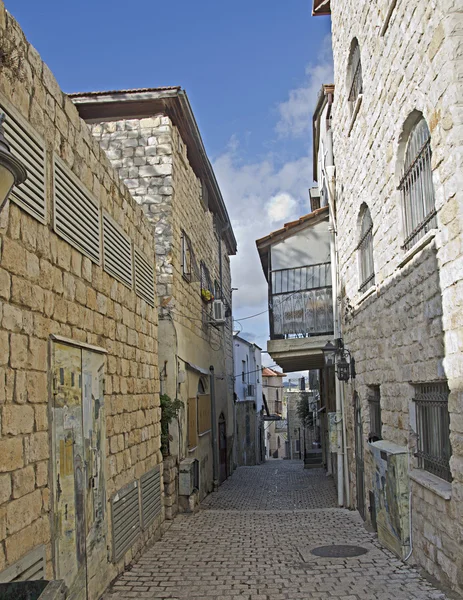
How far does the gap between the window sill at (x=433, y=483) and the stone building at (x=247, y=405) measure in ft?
49.5

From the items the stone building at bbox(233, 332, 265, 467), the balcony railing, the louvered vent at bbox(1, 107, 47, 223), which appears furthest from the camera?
the stone building at bbox(233, 332, 265, 467)

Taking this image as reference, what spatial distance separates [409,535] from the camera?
20.5 ft

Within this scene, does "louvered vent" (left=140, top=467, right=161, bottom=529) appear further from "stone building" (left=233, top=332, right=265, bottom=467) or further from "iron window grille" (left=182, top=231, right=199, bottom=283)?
"stone building" (left=233, top=332, right=265, bottom=467)

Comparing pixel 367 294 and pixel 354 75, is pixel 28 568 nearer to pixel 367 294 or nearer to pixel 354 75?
pixel 367 294

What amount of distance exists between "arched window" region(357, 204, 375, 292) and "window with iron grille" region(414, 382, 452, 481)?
2.81m

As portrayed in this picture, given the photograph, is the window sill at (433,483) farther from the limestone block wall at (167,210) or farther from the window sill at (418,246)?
the limestone block wall at (167,210)

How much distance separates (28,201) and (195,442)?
8.45m

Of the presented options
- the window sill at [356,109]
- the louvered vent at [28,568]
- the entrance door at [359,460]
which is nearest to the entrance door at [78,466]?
the louvered vent at [28,568]

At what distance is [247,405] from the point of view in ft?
83.7

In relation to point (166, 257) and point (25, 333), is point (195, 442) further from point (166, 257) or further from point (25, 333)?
point (25, 333)

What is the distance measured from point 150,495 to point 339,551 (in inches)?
99.1

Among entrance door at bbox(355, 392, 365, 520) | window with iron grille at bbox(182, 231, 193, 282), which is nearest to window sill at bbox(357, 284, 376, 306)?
entrance door at bbox(355, 392, 365, 520)

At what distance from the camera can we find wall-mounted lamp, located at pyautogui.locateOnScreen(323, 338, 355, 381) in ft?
33.4

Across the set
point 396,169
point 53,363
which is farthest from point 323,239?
point 53,363
